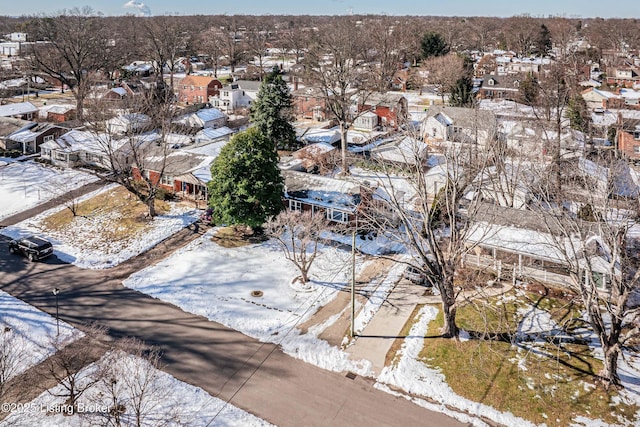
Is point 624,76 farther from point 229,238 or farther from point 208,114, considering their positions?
point 229,238

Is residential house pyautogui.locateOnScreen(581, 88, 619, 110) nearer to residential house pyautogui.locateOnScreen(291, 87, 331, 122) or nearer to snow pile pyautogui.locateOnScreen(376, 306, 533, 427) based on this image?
→ residential house pyautogui.locateOnScreen(291, 87, 331, 122)

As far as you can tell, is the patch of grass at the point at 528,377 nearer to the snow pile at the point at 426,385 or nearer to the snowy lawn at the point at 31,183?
the snow pile at the point at 426,385

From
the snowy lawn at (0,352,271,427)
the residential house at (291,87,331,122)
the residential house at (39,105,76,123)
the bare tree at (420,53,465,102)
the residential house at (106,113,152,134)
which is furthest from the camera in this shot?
the bare tree at (420,53,465,102)

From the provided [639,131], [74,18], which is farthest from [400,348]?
[74,18]

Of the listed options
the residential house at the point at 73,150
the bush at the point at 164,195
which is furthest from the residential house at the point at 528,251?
the residential house at the point at 73,150

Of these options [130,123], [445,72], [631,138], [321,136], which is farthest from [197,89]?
[631,138]

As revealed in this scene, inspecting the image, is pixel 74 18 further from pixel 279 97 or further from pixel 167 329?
pixel 167 329

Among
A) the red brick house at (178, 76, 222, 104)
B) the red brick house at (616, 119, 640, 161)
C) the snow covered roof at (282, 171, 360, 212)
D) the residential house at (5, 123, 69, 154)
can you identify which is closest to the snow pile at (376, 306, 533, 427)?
the snow covered roof at (282, 171, 360, 212)
